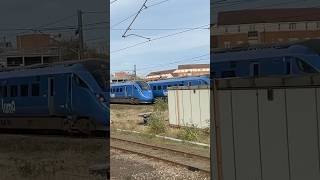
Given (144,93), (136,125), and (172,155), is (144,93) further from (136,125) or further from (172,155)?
(172,155)

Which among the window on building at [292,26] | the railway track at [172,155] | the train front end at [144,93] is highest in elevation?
the window on building at [292,26]

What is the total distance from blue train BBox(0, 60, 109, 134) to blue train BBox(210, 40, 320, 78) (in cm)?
411

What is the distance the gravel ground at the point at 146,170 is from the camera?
32.2 ft

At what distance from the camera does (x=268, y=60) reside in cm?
594

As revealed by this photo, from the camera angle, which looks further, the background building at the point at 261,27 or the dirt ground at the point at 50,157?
the dirt ground at the point at 50,157

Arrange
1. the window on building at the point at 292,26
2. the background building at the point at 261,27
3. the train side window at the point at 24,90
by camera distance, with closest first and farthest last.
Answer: the background building at the point at 261,27 → the window on building at the point at 292,26 → the train side window at the point at 24,90

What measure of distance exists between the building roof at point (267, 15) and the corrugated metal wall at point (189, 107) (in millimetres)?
10913

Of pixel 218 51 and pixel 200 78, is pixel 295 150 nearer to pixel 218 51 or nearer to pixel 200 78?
pixel 218 51

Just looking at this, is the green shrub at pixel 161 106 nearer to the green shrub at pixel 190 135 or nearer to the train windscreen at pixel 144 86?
the train windscreen at pixel 144 86

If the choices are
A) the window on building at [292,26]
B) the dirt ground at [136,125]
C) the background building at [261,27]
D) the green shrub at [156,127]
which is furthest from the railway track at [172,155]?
the window on building at [292,26]

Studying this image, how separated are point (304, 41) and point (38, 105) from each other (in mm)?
7617

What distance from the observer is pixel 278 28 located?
6.17 metres

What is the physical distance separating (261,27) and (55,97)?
656 cm

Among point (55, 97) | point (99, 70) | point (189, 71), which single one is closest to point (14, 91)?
point (55, 97)
